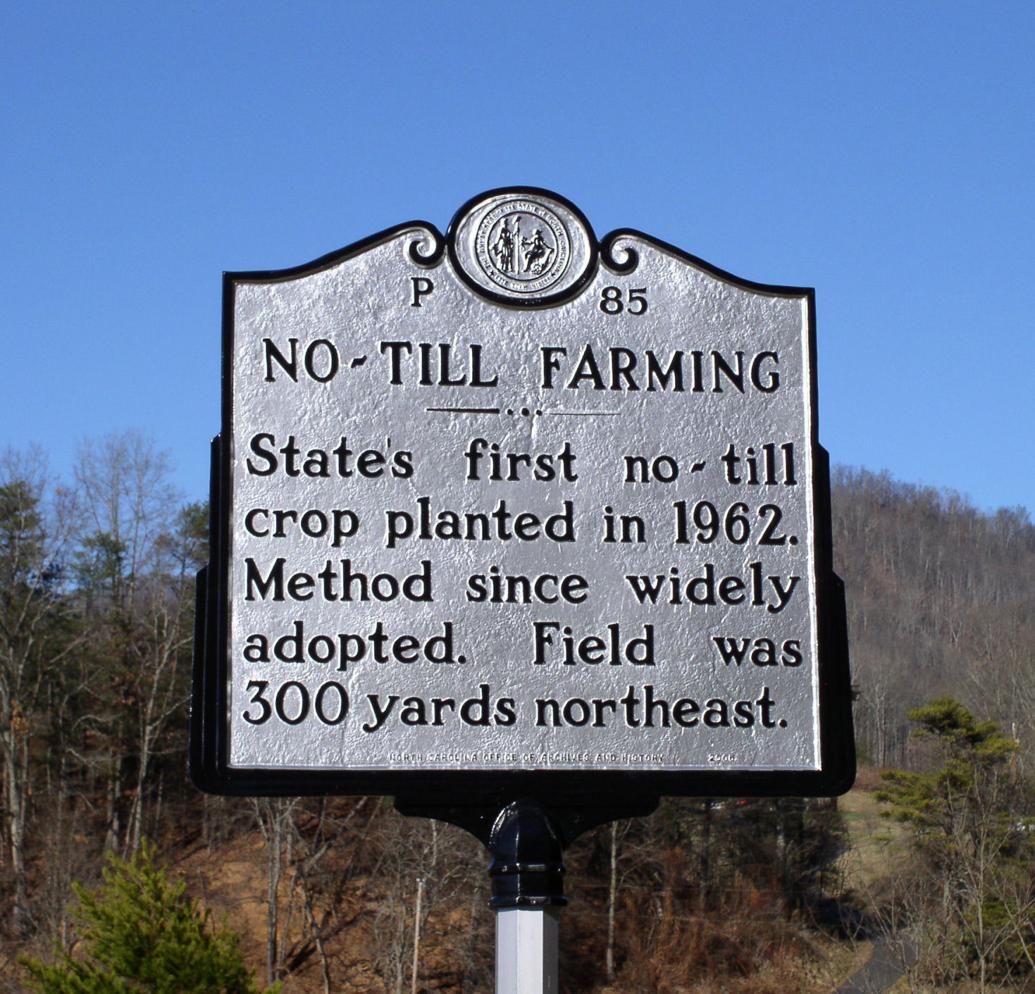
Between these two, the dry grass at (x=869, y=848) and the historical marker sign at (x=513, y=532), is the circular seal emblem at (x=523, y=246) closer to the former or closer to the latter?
the historical marker sign at (x=513, y=532)

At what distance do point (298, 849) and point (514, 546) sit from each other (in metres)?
38.7

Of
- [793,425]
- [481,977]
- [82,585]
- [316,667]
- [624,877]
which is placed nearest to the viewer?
[316,667]

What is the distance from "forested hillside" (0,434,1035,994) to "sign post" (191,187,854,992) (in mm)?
29471

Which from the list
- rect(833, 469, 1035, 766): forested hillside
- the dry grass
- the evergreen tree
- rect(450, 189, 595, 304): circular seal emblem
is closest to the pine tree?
rect(450, 189, 595, 304): circular seal emblem

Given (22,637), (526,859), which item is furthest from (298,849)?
(526,859)

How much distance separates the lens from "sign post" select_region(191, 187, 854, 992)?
543 centimetres

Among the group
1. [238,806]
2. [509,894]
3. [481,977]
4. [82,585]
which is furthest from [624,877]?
[509,894]

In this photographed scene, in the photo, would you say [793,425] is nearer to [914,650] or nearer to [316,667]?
[316,667]

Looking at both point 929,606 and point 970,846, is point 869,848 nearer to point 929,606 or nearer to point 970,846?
point 970,846

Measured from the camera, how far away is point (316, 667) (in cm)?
539

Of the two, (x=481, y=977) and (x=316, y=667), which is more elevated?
(x=316, y=667)

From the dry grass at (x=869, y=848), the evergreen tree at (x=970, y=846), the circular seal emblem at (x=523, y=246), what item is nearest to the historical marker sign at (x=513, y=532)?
the circular seal emblem at (x=523, y=246)

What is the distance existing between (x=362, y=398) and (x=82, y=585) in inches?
1967

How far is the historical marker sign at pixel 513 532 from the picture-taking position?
543 cm
